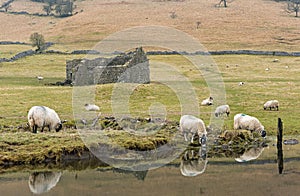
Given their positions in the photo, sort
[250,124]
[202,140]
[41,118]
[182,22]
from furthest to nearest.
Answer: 1. [182,22]
2. [250,124]
3. [202,140]
4. [41,118]

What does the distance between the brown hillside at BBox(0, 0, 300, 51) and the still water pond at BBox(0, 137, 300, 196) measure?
225 ft

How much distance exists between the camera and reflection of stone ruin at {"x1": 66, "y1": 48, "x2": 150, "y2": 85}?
47828 millimetres

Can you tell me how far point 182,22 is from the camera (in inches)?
4823

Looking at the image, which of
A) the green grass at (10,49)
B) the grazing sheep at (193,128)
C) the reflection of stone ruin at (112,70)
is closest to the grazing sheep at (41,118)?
the grazing sheep at (193,128)

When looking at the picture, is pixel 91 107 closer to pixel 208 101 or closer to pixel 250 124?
pixel 208 101

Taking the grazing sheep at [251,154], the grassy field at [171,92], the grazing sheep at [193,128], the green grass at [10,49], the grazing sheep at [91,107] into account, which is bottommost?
the green grass at [10,49]

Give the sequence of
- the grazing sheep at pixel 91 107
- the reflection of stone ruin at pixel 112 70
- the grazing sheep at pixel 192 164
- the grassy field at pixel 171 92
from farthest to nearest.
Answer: the reflection of stone ruin at pixel 112 70
the grazing sheep at pixel 91 107
the grassy field at pixel 171 92
the grazing sheep at pixel 192 164

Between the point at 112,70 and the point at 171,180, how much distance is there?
26.6 m

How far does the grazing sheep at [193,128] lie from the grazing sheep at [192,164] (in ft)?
5.10

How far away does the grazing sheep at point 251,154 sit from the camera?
2637 cm

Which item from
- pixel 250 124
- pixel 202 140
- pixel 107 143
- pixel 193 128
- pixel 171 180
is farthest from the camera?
pixel 250 124

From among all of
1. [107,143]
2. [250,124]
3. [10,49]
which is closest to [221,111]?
[250,124]

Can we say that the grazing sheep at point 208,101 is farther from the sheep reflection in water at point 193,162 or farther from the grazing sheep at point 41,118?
the grazing sheep at point 41,118

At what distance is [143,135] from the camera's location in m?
29.5
